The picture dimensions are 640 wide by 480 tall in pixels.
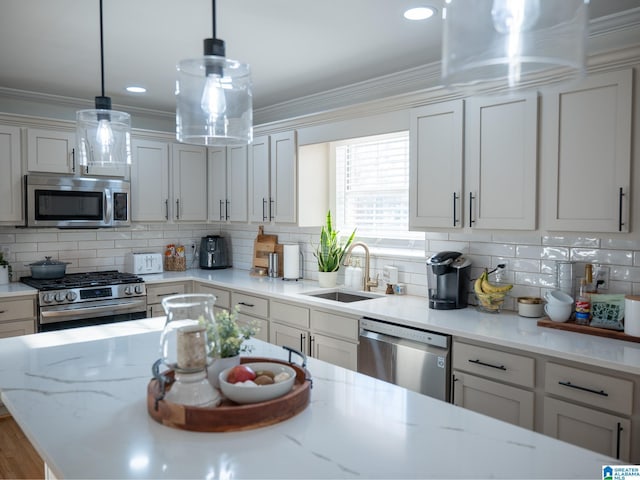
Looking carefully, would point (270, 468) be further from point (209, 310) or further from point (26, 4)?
point (26, 4)

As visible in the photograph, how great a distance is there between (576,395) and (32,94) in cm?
469

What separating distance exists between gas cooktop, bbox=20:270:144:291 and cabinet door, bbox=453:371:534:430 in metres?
2.97

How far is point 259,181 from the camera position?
464cm

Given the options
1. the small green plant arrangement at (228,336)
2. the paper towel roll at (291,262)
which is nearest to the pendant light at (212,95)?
the small green plant arrangement at (228,336)

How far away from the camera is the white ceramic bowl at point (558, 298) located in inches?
108

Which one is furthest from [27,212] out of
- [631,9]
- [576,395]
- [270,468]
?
[631,9]

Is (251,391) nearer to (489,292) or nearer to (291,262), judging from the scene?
(489,292)

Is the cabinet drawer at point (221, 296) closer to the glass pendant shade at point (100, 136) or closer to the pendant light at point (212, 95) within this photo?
the glass pendant shade at point (100, 136)

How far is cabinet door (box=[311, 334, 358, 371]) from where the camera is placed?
331cm

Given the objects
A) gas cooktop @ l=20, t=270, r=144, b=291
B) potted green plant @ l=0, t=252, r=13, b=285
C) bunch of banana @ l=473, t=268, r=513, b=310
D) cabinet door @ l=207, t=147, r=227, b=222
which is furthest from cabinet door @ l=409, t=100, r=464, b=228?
potted green plant @ l=0, t=252, r=13, b=285

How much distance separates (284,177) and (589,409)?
9.50 feet

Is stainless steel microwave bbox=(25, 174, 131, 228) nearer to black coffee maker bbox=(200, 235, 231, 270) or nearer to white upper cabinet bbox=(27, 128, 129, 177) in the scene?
white upper cabinet bbox=(27, 128, 129, 177)

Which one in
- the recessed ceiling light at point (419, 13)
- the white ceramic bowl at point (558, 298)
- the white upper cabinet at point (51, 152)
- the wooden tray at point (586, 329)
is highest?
the recessed ceiling light at point (419, 13)

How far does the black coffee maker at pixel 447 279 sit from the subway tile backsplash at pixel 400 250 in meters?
0.17
